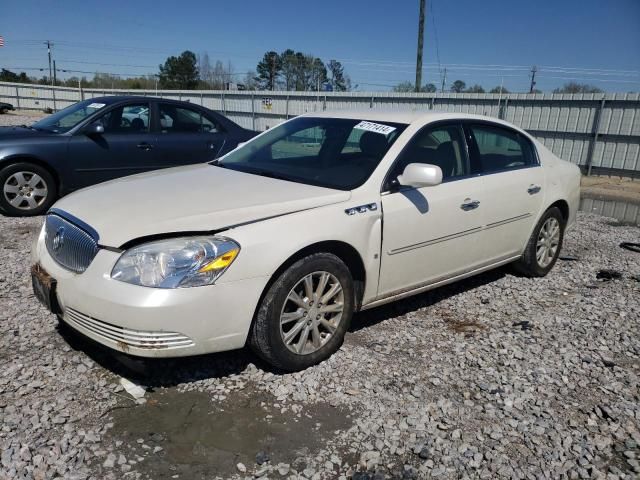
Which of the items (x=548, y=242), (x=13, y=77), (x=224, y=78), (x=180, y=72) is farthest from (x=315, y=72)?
(x=13, y=77)

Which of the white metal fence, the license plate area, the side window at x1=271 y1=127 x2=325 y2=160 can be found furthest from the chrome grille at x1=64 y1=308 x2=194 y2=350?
the white metal fence

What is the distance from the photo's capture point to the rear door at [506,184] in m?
4.34

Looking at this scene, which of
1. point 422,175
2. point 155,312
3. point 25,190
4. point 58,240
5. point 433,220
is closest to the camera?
point 155,312

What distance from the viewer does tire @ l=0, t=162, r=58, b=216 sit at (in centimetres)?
659

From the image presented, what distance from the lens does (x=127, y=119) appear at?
23.8 ft

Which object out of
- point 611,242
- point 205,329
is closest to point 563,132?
point 611,242

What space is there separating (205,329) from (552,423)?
77.6 inches

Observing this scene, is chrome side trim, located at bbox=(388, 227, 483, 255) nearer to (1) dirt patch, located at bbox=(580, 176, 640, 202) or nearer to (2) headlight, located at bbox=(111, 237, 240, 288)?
(2) headlight, located at bbox=(111, 237, 240, 288)

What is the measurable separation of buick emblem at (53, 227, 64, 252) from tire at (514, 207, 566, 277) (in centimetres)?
403

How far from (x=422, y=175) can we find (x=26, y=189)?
559 centimetres

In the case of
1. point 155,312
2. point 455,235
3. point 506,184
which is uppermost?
point 506,184

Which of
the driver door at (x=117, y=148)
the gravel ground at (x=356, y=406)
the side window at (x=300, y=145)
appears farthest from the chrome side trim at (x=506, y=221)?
the driver door at (x=117, y=148)

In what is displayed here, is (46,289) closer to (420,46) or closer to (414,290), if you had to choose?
(414,290)

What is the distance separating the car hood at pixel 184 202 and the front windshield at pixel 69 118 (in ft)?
13.0
